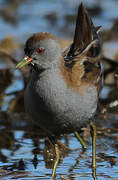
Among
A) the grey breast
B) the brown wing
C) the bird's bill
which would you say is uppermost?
the brown wing

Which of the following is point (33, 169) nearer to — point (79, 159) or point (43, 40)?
point (79, 159)

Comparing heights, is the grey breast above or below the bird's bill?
below

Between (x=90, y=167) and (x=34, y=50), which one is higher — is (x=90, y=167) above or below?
below

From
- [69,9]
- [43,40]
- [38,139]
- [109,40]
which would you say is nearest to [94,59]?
[43,40]

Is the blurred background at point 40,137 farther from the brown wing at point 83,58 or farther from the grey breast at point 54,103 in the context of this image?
the brown wing at point 83,58

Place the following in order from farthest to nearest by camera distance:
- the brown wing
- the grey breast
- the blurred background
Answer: the blurred background, the brown wing, the grey breast

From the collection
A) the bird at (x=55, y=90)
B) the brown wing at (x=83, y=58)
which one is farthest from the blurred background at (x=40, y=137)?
the brown wing at (x=83, y=58)

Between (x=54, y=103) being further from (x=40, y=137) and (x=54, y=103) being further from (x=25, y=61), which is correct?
(x=40, y=137)

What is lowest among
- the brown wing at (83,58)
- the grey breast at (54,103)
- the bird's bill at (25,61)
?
the grey breast at (54,103)

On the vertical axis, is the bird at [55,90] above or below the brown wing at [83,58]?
below

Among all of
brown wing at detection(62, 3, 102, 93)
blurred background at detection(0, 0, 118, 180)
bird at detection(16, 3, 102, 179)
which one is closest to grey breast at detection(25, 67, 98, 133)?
bird at detection(16, 3, 102, 179)

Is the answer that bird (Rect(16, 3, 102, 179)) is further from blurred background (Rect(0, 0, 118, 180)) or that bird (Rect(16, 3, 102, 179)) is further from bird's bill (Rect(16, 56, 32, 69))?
blurred background (Rect(0, 0, 118, 180))

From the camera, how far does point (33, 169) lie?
229 inches

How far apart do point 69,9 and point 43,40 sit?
8119mm
